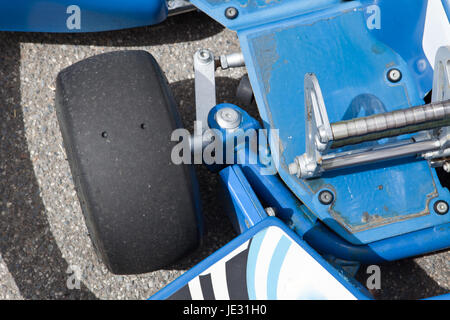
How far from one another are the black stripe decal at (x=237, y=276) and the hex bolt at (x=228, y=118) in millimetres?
411

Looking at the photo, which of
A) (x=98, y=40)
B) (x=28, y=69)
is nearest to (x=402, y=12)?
(x=98, y=40)

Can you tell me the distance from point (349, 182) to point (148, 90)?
0.55 m

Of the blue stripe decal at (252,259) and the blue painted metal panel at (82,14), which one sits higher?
the blue painted metal panel at (82,14)

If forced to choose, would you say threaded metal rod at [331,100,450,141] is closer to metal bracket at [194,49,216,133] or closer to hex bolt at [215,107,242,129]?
hex bolt at [215,107,242,129]


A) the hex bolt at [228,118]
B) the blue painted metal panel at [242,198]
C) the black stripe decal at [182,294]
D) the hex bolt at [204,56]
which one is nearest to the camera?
the black stripe decal at [182,294]

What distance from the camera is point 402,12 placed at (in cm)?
121

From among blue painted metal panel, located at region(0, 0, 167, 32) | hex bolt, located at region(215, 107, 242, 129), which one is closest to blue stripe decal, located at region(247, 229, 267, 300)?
hex bolt, located at region(215, 107, 242, 129)

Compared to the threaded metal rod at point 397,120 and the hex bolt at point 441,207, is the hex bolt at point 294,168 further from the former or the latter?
the hex bolt at point 441,207

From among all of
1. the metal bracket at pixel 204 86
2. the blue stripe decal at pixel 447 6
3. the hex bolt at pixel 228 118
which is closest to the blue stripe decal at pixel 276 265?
the hex bolt at pixel 228 118

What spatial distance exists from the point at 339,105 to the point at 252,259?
1.69 feet

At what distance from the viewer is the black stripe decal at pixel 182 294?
0.88 metres

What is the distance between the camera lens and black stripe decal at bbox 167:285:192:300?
0.88 meters
